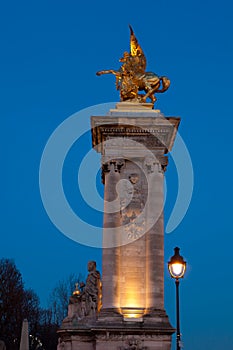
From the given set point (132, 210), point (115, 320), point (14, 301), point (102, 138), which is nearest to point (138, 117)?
point (102, 138)

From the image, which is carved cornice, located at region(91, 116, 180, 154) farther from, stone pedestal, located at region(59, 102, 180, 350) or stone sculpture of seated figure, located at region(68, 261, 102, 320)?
stone sculpture of seated figure, located at region(68, 261, 102, 320)

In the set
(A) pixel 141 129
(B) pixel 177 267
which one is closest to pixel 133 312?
(A) pixel 141 129

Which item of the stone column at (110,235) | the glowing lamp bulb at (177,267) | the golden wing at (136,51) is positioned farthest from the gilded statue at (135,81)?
the glowing lamp bulb at (177,267)

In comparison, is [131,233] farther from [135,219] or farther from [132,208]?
[132,208]

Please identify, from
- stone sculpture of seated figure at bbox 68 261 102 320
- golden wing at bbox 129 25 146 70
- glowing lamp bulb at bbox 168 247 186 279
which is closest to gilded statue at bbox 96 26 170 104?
golden wing at bbox 129 25 146 70

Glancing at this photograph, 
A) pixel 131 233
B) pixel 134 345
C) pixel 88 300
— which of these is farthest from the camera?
pixel 131 233

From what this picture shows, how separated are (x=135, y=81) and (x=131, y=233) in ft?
21.6

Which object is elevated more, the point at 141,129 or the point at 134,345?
the point at 141,129

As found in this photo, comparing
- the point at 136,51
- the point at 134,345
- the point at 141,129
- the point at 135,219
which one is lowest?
the point at 134,345

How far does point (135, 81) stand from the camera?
30.6 meters

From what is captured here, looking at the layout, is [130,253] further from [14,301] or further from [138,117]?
[14,301]

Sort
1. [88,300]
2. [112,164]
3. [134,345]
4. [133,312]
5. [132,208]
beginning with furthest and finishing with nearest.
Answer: [112,164] < [132,208] < [88,300] < [133,312] < [134,345]

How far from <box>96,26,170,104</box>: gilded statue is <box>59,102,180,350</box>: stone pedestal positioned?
0.79m

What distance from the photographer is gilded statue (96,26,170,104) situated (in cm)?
3062
